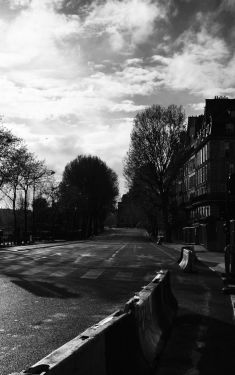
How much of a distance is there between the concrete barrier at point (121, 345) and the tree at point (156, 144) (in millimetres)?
53921

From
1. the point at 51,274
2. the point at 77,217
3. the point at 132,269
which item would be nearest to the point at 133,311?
the point at 51,274

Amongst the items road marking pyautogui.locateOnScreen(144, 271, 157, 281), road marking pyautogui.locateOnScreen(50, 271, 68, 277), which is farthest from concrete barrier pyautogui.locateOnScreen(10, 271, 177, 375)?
road marking pyautogui.locateOnScreen(50, 271, 68, 277)

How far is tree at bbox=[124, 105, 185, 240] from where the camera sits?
6203 cm

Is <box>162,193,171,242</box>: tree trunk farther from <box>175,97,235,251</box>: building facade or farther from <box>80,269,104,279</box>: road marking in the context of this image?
<box>80,269,104,279</box>: road marking

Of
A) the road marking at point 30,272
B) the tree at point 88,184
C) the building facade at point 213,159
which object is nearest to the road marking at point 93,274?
the road marking at point 30,272

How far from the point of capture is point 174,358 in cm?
667

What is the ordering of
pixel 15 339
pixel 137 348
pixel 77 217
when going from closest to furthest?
1. pixel 137 348
2. pixel 15 339
3. pixel 77 217

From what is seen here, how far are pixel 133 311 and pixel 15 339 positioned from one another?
2316 mm

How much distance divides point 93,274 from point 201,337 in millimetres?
10190

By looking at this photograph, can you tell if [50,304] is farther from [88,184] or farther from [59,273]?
[88,184]

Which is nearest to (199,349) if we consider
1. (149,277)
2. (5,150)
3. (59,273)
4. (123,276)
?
(149,277)

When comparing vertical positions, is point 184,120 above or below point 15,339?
above

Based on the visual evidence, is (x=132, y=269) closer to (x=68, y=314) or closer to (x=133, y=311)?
(x=68, y=314)

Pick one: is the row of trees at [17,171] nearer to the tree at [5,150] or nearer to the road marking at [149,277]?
the tree at [5,150]
